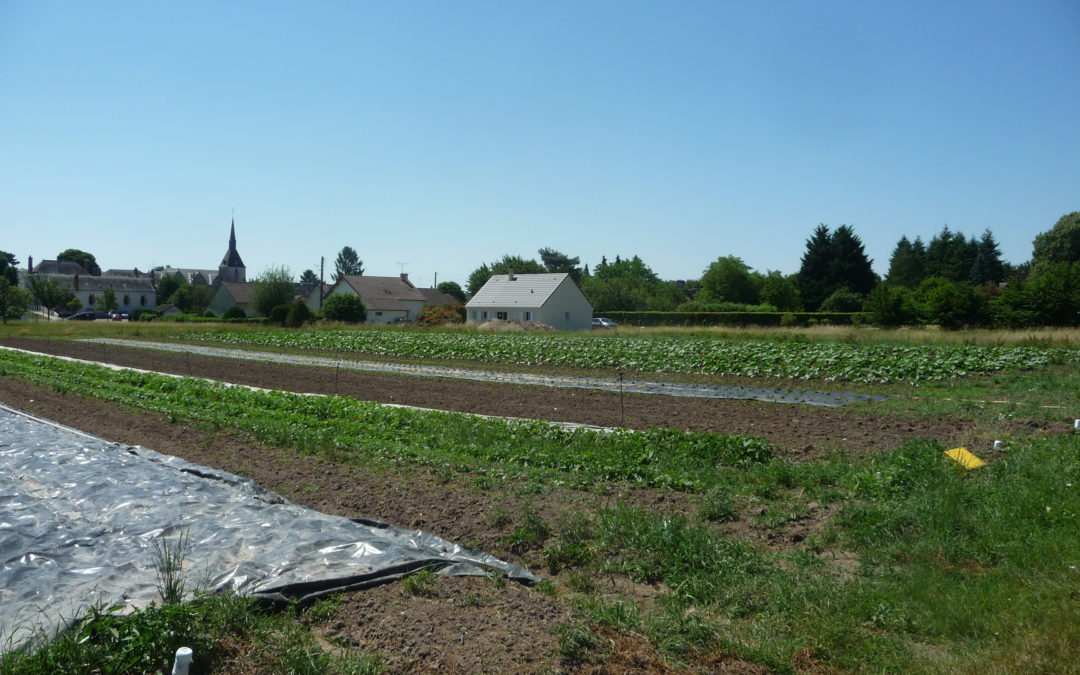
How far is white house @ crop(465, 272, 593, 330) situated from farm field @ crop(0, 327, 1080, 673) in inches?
1792

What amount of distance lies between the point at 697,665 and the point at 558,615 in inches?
40.7

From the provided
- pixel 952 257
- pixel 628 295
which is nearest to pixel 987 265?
pixel 952 257

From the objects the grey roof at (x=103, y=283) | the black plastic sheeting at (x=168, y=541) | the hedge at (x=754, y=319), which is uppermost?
the grey roof at (x=103, y=283)

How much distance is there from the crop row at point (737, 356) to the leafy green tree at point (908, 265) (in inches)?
2854

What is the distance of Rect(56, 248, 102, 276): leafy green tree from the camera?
13100cm

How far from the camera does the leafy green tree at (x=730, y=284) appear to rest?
262 ft

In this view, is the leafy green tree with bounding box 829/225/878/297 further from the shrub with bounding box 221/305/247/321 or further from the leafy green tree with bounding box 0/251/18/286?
the leafy green tree with bounding box 0/251/18/286

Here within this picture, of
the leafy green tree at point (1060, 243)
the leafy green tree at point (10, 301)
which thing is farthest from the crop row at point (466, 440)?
the leafy green tree at point (1060, 243)

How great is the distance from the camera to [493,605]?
16.9 ft

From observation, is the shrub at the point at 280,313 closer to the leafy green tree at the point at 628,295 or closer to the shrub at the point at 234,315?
the shrub at the point at 234,315

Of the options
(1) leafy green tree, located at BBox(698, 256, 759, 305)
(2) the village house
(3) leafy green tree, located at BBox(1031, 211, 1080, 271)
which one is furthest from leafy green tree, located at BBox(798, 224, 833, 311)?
(2) the village house

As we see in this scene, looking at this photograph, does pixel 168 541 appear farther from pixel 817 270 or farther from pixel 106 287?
pixel 106 287

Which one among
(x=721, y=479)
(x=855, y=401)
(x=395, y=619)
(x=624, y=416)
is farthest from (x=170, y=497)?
(x=855, y=401)

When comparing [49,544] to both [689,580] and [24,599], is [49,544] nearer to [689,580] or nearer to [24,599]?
[24,599]
